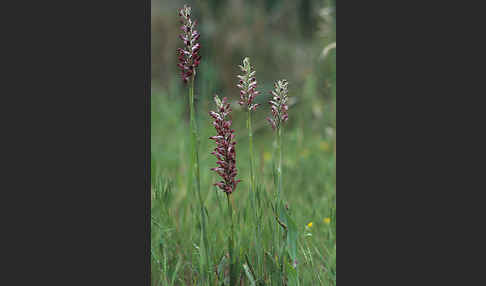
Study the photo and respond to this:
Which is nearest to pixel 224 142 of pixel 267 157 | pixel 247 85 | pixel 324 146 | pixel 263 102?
pixel 247 85

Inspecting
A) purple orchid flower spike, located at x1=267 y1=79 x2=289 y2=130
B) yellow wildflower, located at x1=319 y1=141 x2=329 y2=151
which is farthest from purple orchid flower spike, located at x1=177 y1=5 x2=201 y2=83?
yellow wildflower, located at x1=319 y1=141 x2=329 y2=151

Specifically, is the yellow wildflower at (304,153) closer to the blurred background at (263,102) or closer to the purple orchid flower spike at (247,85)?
the blurred background at (263,102)

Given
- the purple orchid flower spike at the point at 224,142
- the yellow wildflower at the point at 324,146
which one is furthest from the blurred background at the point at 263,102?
the purple orchid flower spike at the point at 224,142

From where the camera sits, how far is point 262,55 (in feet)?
20.7

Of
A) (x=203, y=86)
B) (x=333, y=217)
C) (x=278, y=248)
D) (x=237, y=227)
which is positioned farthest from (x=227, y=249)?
(x=203, y=86)

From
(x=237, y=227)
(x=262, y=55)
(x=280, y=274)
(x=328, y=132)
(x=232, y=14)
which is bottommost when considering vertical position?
(x=280, y=274)

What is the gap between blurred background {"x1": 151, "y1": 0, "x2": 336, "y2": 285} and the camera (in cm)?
296

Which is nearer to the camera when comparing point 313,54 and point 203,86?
point 203,86

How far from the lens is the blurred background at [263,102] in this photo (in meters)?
2.96

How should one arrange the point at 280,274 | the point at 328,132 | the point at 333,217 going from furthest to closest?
1. the point at 328,132
2. the point at 333,217
3. the point at 280,274

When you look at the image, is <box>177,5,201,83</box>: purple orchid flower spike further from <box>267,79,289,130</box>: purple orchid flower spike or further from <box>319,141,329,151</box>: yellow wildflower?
<box>319,141,329,151</box>: yellow wildflower

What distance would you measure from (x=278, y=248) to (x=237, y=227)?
269mm

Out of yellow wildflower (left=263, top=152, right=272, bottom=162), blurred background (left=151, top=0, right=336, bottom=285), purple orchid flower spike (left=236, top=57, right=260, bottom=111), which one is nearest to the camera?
purple orchid flower spike (left=236, top=57, right=260, bottom=111)

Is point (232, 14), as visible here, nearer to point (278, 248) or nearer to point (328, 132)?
point (328, 132)
